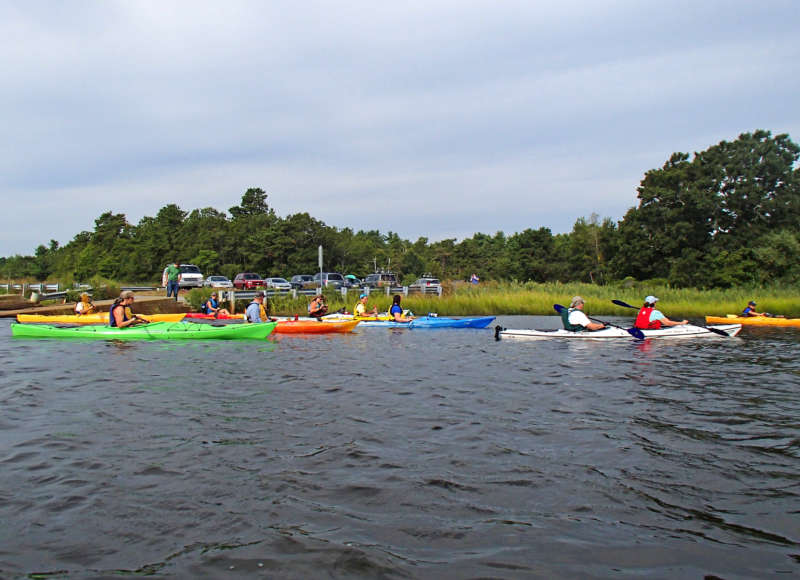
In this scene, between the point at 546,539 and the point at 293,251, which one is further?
the point at 293,251

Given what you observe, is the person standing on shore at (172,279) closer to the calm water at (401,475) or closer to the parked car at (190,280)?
the parked car at (190,280)

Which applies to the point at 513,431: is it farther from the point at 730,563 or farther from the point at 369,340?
the point at 369,340

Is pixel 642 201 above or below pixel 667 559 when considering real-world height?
above

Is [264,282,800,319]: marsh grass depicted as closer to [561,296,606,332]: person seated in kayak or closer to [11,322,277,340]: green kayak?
[561,296,606,332]: person seated in kayak

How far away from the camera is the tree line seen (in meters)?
37.4

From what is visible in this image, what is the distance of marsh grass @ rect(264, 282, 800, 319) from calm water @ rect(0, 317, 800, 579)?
15.9 meters

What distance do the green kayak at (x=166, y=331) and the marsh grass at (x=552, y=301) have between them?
36.2 ft

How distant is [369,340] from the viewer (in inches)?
715

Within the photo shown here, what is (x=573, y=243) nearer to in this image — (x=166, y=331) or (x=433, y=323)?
(x=433, y=323)

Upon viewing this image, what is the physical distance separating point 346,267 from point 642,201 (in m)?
28.3

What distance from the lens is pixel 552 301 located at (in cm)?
2872

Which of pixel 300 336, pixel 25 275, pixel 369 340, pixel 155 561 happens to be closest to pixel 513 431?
pixel 155 561

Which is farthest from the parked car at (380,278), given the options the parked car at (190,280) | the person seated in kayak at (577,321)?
the person seated in kayak at (577,321)

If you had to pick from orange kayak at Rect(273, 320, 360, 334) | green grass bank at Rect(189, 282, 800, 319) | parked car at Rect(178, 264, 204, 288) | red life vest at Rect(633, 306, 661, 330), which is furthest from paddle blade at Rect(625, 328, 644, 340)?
parked car at Rect(178, 264, 204, 288)
